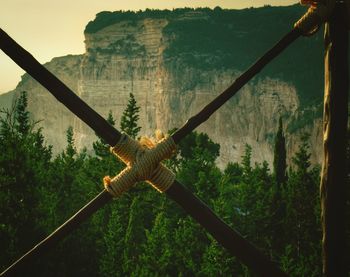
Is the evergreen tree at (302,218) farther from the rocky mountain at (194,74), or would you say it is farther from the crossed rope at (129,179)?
the rocky mountain at (194,74)

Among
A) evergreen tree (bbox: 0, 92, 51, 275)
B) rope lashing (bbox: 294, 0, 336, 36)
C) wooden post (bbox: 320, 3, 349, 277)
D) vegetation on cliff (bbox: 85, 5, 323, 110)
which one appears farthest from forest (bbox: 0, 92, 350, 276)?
vegetation on cliff (bbox: 85, 5, 323, 110)

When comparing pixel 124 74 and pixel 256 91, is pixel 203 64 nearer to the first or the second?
pixel 256 91

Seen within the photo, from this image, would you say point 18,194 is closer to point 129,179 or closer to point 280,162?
point 129,179

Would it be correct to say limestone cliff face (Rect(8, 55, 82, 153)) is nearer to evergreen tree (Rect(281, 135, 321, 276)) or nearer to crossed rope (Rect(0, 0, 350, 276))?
evergreen tree (Rect(281, 135, 321, 276))

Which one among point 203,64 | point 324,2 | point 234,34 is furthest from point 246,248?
point 234,34

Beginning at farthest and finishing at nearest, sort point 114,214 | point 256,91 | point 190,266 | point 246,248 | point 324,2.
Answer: point 256,91, point 114,214, point 190,266, point 324,2, point 246,248

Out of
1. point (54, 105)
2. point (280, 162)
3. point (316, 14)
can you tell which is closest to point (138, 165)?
point (316, 14)

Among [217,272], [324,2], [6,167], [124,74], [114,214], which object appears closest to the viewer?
[324,2]
